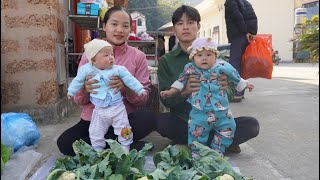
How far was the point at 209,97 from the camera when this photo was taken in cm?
276

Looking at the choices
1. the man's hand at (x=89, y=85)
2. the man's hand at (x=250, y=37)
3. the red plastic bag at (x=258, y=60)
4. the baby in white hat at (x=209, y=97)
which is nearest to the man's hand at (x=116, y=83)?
the man's hand at (x=89, y=85)

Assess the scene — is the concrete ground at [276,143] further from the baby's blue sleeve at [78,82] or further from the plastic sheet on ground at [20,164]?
the baby's blue sleeve at [78,82]

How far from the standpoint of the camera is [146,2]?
52.0 metres

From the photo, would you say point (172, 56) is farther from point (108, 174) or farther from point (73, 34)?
point (73, 34)

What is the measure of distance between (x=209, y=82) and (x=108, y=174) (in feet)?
3.91

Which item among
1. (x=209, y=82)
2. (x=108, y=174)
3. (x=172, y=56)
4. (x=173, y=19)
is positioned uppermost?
(x=173, y=19)

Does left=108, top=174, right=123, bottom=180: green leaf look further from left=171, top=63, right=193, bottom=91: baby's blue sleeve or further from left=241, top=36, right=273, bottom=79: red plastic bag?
left=241, top=36, right=273, bottom=79: red plastic bag

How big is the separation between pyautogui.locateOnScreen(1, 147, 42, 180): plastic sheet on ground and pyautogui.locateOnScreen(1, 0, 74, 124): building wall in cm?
106

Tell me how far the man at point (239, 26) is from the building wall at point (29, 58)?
8.86ft

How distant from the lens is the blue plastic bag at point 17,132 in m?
2.98

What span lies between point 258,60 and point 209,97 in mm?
2655

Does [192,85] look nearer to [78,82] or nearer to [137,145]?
[137,145]

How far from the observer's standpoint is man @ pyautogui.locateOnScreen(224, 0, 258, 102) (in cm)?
554

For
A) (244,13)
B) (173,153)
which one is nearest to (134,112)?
(173,153)
